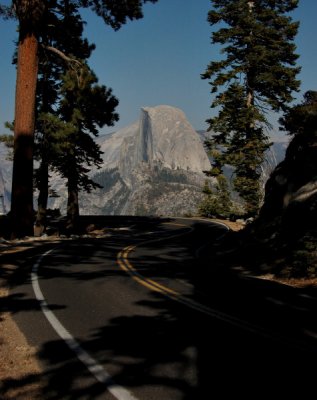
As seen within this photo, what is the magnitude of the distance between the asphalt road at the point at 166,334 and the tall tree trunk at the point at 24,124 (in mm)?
6295

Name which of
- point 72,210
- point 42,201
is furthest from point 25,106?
point 72,210

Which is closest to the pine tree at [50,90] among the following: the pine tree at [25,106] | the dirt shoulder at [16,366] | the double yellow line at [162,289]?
the pine tree at [25,106]

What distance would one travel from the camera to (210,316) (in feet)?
23.7

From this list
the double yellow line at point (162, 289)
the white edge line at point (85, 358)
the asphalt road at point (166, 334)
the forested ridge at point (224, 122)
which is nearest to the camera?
the white edge line at point (85, 358)

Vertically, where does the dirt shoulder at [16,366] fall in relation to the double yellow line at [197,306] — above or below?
below

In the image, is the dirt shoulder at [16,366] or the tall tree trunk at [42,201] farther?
the tall tree trunk at [42,201]

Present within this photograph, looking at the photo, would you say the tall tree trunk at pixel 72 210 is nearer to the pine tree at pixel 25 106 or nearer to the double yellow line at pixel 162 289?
the pine tree at pixel 25 106

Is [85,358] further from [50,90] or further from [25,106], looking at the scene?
[50,90]

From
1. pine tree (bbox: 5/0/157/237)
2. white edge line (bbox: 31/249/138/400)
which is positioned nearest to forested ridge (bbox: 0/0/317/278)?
pine tree (bbox: 5/0/157/237)

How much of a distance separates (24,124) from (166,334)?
13202mm

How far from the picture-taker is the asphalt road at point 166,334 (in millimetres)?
4527

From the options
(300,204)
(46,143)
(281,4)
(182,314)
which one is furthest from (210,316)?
(281,4)

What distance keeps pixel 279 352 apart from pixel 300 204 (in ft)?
28.6

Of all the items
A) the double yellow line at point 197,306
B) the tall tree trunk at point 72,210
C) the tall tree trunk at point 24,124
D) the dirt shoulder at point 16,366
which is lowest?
Answer: the dirt shoulder at point 16,366
